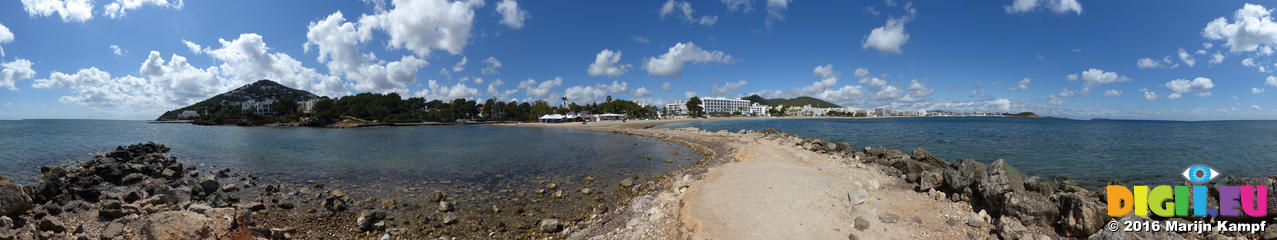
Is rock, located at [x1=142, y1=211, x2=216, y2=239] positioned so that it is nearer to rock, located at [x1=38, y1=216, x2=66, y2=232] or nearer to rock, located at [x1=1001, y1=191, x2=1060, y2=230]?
rock, located at [x1=38, y1=216, x2=66, y2=232]

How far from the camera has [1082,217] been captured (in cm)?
553

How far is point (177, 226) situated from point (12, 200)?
147 inches

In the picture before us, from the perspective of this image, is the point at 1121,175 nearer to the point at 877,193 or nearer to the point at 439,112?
the point at 877,193

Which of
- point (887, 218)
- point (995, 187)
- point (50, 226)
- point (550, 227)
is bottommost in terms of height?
point (550, 227)

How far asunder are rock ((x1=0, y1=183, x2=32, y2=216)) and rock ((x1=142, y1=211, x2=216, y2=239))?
10.5ft

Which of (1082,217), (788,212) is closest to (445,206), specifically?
(788,212)

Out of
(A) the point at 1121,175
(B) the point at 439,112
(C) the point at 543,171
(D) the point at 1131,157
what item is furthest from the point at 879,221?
(B) the point at 439,112

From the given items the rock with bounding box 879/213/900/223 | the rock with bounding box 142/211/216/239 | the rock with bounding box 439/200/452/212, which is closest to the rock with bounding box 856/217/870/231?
the rock with bounding box 879/213/900/223

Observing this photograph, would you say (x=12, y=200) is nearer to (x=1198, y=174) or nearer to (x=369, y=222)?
(x=369, y=222)

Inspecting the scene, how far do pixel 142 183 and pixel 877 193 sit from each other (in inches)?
824

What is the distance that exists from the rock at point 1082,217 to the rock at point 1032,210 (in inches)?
7.9

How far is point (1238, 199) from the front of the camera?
568 cm

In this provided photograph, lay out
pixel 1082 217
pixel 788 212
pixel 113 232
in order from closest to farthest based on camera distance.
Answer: pixel 113 232 < pixel 1082 217 < pixel 788 212

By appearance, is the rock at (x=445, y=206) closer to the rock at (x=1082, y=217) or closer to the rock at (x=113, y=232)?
the rock at (x=113, y=232)
